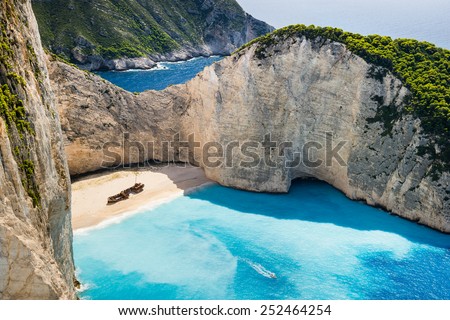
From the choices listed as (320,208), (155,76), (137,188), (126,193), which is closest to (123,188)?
(126,193)

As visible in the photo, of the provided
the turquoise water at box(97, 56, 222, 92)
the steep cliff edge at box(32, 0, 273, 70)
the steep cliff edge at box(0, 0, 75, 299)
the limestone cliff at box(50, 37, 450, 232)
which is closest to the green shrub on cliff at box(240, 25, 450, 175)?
the limestone cliff at box(50, 37, 450, 232)

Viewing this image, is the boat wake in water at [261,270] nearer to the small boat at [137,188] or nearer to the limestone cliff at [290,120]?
the limestone cliff at [290,120]

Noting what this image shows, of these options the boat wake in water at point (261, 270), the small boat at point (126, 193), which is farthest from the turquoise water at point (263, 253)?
the small boat at point (126, 193)

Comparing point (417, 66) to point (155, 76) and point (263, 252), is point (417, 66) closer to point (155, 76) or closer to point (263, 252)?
point (263, 252)

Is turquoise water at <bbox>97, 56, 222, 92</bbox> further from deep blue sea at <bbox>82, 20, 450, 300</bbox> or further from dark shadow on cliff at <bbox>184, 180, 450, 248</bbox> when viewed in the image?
deep blue sea at <bbox>82, 20, 450, 300</bbox>

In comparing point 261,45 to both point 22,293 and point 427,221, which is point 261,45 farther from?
point 22,293

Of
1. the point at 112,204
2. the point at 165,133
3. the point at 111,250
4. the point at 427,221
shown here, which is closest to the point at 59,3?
the point at 165,133
